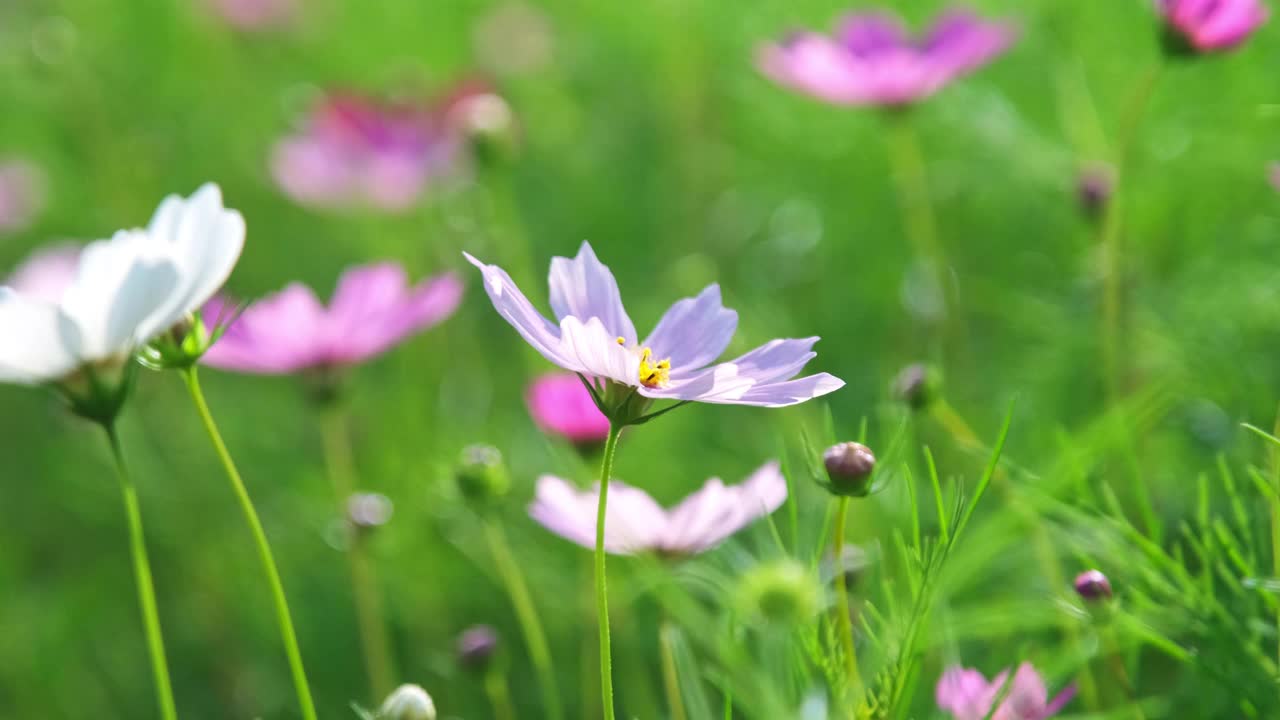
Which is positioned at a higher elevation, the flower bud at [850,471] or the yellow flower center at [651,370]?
the yellow flower center at [651,370]

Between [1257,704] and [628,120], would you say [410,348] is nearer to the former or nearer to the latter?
[628,120]

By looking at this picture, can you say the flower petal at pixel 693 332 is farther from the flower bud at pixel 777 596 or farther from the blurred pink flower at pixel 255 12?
the blurred pink flower at pixel 255 12

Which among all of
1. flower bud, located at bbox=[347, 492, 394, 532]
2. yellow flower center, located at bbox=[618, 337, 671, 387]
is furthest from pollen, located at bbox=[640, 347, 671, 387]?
flower bud, located at bbox=[347, 492, 394, 532]

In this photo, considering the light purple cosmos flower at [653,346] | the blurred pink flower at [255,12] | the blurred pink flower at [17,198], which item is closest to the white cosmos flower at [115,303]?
the light purple cosmos flower at [653,346]

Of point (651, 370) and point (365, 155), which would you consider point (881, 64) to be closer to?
point (651, 370)

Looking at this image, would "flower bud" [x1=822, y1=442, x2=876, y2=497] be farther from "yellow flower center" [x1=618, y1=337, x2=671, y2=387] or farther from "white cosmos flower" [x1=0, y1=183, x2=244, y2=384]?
"white cosmos flower" [x1=0, y1=183, x2=244, y2=384]

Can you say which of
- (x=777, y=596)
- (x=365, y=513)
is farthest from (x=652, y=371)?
(x=365, y=513)

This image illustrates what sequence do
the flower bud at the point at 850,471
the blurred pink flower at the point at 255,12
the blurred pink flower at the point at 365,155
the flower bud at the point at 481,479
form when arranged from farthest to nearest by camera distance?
the blurred pink flower at the point at 255,12 < the blurred pink flower at the point at 365,155 < the flower bud at the point at 481,479 < the flower bud at the point at 850,471
